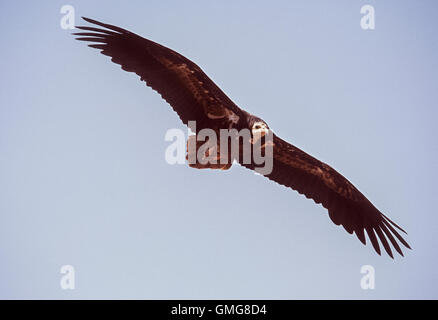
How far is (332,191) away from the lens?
11.0 meters

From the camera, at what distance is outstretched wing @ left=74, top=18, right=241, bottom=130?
9.17 meters

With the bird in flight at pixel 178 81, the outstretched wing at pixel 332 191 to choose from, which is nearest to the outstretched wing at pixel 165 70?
the bird in flight at pixel 178 81

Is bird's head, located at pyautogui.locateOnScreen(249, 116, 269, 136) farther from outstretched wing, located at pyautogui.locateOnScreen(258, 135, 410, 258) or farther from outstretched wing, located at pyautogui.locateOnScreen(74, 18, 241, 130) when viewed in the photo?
outstretched wing, located at pyautogui.locateOnScreen(258, 135, 410, 258)

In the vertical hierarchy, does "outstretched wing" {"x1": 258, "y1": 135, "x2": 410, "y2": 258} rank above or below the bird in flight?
below

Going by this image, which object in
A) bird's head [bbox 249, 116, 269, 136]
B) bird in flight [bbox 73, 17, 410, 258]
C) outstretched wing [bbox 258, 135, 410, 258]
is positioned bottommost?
outstretched wing [bbox 258, 135, 410, 258]

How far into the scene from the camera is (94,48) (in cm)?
920

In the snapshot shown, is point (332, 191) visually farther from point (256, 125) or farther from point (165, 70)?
point (165, 70)

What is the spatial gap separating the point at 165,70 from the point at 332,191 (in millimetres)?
3915

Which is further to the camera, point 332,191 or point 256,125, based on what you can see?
point 332,191

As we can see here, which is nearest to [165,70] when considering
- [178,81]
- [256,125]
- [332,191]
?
[178,81]

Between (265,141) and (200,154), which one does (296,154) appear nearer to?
(265,141)

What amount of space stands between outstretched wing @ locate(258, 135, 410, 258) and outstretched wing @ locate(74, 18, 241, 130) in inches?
74.9

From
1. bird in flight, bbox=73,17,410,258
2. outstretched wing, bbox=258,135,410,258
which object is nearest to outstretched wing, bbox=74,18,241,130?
bird in flight, bbox=73,17,410,258
